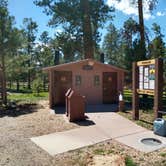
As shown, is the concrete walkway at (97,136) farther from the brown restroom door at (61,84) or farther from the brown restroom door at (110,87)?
the brown restroom door at (110,87)

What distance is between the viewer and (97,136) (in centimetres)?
816

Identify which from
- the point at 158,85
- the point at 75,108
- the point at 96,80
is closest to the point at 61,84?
the point at 96,80

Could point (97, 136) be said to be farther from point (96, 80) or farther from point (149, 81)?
point (96, 80)

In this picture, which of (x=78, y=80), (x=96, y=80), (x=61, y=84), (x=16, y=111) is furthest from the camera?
(x=96, y=80)

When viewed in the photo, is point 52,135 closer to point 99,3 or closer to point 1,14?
point 1,14

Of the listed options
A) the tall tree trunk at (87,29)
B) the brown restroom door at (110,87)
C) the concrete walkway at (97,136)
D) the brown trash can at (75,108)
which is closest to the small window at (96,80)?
the brown restroom door at (110,87)

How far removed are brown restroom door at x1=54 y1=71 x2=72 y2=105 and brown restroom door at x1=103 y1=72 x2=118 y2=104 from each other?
2329mm

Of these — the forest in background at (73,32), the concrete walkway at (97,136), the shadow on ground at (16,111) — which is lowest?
the concrete walkway at (97,136)

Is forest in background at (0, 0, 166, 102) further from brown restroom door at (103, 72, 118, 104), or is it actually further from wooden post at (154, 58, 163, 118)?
wooden post at (154, 58, 163, 118)

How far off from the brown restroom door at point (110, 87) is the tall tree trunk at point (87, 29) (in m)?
6.58

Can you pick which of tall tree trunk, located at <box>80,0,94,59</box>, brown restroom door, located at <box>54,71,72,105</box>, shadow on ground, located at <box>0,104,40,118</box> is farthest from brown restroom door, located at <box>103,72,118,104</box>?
tall tree trunk, located at <box>80,0,94,59</box>

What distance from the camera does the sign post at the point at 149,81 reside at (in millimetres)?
9055

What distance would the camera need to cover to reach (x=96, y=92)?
16.3 metres

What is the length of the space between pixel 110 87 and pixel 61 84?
10.7 ft
